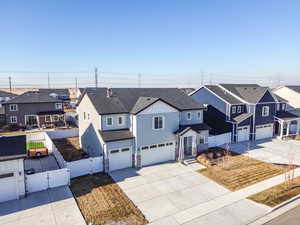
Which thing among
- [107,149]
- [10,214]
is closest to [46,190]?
[10,214]

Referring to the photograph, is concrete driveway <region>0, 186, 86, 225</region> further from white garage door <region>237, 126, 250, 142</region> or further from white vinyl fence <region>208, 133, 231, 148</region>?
white garage door <region>237, 126, 250, 142</region>

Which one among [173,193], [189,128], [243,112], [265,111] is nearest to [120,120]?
[189,128]

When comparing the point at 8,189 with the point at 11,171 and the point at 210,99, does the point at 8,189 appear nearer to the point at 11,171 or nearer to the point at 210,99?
the point at 11,171

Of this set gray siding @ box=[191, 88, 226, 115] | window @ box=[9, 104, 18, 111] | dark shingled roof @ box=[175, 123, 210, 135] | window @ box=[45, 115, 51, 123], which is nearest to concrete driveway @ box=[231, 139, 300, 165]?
dark shingled roof @ box=[175, 123, 210, 135]

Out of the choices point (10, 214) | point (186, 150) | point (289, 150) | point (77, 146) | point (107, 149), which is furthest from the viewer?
point (77, 146)

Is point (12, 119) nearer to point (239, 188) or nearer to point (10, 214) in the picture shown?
point (10, 214)

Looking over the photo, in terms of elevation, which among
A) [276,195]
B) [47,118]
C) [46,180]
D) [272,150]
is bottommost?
[276,195]
